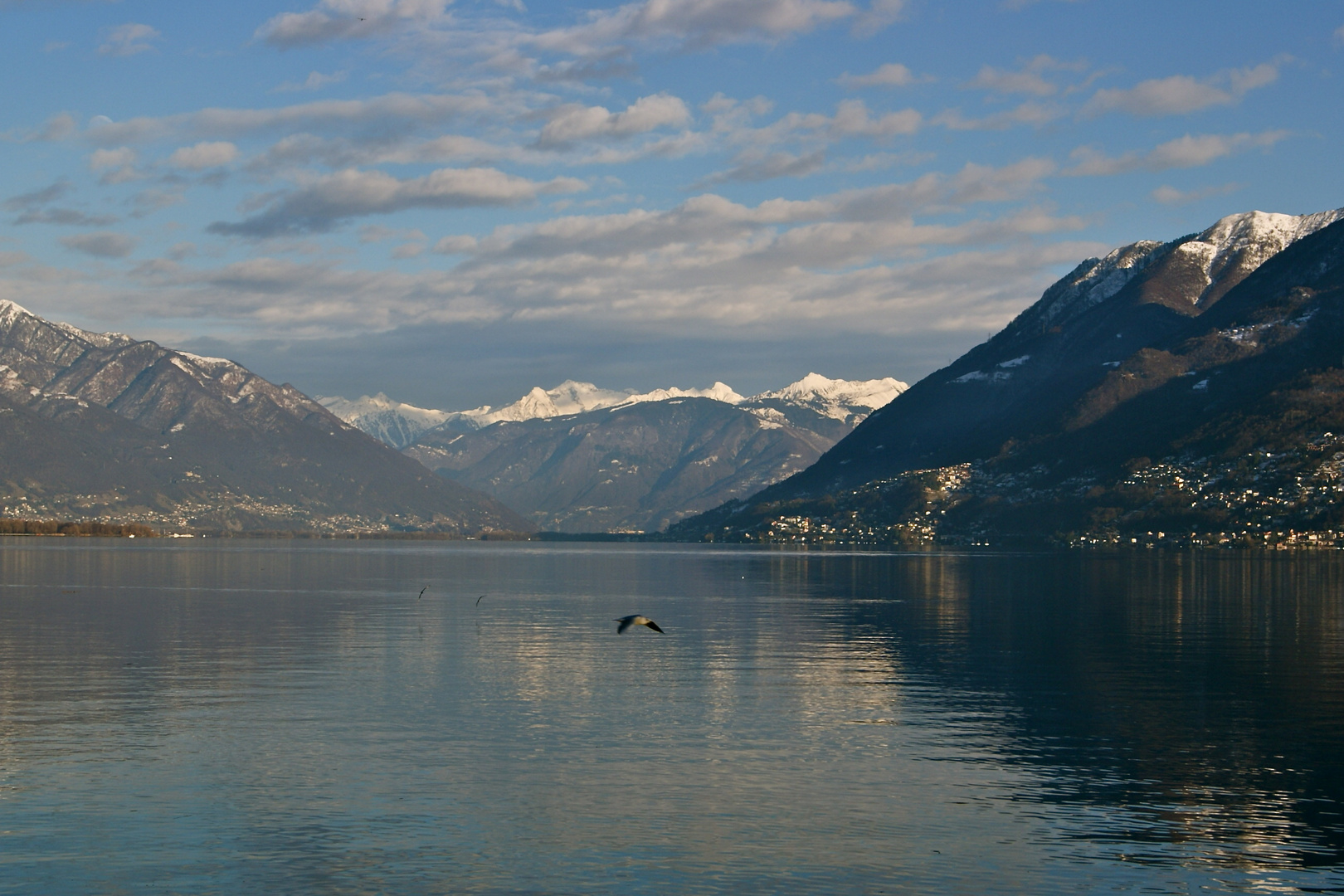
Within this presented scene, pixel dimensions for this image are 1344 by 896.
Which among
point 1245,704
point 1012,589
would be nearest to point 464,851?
point 1245,704

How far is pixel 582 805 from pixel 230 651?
58431 mm

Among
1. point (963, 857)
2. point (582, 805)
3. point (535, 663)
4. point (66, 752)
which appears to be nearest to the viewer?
point (963, 857)

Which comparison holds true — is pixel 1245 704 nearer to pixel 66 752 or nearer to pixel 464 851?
pixel 464 851

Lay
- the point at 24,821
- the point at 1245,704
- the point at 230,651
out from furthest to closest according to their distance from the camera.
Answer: the point at 230,651 < the point at 1245,704 < the point at 24,821

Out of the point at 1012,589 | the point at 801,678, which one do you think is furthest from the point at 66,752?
the point at 1012,589

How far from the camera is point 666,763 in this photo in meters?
58.2

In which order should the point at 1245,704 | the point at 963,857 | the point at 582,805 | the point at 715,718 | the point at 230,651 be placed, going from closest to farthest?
the point at 963,857
the point at 582,805
the point at 715,718
the point at 1245,704
the point at 230,651

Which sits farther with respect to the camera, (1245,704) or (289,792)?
(1245,704)

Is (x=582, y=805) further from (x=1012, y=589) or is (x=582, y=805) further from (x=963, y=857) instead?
(x=1012, y=589)

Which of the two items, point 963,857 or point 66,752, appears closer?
point 963,857

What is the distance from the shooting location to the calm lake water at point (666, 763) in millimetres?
42906

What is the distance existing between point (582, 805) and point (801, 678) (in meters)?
37.6

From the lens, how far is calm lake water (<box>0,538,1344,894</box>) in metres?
42.9

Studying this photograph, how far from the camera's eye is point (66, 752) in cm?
5888
